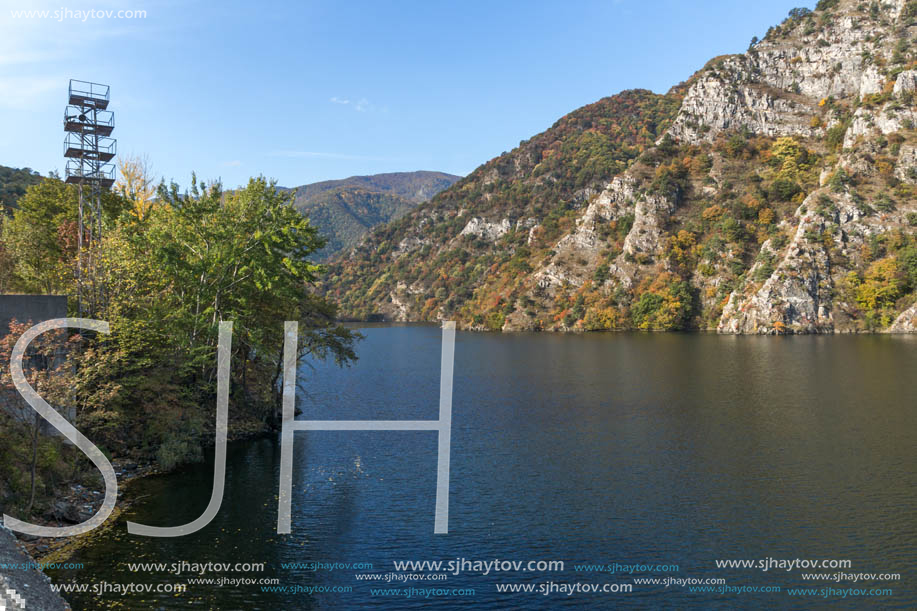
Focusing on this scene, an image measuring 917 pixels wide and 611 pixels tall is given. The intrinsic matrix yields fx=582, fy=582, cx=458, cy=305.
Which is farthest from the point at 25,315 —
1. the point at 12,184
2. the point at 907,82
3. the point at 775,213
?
the point at 907,82

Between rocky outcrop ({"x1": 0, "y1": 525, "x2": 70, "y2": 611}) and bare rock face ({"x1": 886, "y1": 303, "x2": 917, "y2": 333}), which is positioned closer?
rocky outcrop ({"x1": 0, "y1": 525, "x2": 70, "y2": 611})

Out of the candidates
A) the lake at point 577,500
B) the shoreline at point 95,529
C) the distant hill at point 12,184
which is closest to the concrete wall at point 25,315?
the shoreline at point 95,529

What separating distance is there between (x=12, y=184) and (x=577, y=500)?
10929 cm

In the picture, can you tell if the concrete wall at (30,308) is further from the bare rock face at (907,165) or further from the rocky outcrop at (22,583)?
the bare rock face at (907,165)

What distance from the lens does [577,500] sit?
29.7 m

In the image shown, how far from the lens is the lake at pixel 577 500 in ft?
69.3

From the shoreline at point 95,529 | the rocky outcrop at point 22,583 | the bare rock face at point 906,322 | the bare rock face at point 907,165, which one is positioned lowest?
the shoreline at point 95,529

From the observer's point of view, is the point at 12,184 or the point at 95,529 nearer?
the point at 95,529

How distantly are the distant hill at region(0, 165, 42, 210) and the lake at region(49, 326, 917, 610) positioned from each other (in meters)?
66.4

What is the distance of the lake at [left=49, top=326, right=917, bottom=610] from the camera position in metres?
21.1

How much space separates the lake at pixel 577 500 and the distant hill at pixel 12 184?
66362mm

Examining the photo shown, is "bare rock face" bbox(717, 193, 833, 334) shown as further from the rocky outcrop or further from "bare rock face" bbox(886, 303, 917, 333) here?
the rocky outcrop

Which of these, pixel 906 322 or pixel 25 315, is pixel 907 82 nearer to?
pixel 906 322

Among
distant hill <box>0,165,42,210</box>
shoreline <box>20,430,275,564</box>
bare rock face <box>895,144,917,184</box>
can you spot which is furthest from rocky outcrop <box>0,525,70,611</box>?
bare rock face <box>895,144,917,184</box>
